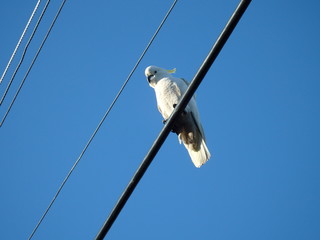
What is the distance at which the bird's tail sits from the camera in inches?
167

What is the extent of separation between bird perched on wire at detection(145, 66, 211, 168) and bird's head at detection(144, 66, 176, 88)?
0.32m

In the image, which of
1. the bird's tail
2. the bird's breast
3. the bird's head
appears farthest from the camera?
the bird's head

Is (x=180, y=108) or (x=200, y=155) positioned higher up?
(x=200, y=155)

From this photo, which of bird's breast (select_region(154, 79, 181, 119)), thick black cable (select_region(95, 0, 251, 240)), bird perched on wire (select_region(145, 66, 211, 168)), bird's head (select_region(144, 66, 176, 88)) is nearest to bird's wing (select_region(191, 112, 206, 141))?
bird perched on wire (select_region(145, 66, 211, 168))

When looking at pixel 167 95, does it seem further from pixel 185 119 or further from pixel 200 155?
pixel 200 155

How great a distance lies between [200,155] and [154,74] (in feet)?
4.75

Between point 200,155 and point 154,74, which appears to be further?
point 154,74

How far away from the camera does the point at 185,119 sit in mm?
4316

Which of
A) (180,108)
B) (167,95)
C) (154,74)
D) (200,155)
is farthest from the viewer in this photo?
(154,74)

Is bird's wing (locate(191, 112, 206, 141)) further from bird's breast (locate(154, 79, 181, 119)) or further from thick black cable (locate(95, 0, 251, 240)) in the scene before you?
thick black cable (locate(95, 0, 251, 240))

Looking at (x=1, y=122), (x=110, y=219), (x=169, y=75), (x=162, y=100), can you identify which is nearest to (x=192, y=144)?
(x=162, y=100)

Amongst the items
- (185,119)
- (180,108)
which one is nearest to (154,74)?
(185,119)

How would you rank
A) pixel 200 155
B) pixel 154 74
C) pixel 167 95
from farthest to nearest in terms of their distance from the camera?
pixel 154 74
pixel 167 95
pixel 200 155

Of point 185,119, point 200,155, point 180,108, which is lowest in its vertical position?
point 180,108
